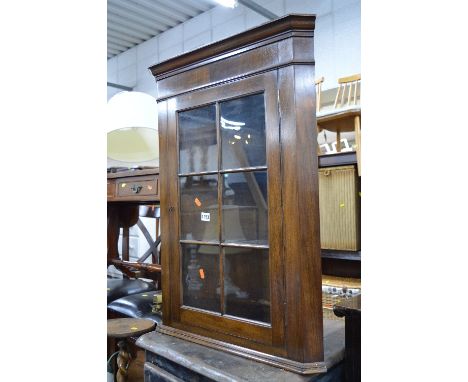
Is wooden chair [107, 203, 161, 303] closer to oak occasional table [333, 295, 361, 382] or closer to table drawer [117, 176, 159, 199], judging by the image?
table drawer [117, 176, 159, 199]

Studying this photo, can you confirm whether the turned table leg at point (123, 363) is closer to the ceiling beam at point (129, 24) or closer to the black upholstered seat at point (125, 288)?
the black upholstered seat at point (125, 288)

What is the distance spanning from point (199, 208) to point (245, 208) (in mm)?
221

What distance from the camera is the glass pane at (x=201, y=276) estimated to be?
1.47 metres

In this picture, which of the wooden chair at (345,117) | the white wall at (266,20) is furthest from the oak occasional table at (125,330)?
the white wall at (266,20)

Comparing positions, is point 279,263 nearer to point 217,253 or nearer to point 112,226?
point 217,253

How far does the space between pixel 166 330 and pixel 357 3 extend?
3331 mm

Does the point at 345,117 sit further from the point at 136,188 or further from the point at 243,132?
the point at 243,132

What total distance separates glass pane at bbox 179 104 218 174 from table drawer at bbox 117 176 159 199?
71cm

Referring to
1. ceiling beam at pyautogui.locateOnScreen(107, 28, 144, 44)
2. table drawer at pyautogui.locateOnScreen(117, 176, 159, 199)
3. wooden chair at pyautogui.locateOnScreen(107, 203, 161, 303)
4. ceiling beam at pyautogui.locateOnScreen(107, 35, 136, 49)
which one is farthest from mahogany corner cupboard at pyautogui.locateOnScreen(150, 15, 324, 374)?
ceiling beam at pyautogui.locateOnScreen(107, 35, 136, 49)

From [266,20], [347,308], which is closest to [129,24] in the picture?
[266,20]

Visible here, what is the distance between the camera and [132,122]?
2002mm
